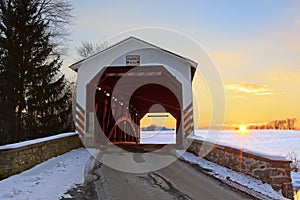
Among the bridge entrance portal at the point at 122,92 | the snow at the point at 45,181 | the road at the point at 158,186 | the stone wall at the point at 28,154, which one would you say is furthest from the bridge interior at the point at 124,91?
Result: the road at the point at 158,186

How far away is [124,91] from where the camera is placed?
17.5m

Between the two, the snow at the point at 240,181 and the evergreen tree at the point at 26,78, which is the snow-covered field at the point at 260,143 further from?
the evergreen tree at the point at 26,78

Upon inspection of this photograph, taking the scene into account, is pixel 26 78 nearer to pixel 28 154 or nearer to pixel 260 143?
A: pixel 28 154

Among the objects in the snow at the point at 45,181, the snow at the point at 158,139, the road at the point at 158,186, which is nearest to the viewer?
the snow at the point at 45,181

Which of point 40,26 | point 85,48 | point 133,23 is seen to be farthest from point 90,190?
point 85,48

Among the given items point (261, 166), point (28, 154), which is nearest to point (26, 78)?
point (28, 154)

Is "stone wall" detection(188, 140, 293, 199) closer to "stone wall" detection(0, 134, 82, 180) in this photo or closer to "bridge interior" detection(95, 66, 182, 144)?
"stone wall" detection(0, 134, 82, 180)

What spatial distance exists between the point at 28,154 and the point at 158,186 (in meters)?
2.84

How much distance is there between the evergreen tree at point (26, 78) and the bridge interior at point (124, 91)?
315 centimetres

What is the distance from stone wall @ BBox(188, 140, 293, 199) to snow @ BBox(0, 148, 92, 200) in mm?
3167

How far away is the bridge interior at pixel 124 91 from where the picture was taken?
1305 cm

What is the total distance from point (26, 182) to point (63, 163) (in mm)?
2296

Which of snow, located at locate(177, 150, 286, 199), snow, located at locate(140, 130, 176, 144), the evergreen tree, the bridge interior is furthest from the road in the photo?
snow, located at locate(140, 130, 176, 144)

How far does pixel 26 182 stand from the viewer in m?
5.54
